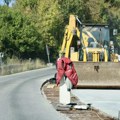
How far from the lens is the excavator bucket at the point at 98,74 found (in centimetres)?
2562

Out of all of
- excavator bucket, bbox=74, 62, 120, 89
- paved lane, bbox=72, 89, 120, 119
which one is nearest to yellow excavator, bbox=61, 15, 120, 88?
excavator bucket, bbox=74, 62, 120, 89

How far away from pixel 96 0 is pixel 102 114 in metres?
68.8

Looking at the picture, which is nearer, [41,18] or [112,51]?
[112,51]

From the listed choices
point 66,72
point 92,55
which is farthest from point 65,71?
point 92,55

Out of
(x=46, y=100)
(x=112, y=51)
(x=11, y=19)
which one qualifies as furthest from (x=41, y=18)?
(x=46, y=100)

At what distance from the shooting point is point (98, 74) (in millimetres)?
25703

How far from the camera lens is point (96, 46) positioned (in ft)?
99.3

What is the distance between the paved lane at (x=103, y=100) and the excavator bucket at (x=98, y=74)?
1.49ft

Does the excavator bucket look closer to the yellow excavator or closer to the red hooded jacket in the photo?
the yellow excavator

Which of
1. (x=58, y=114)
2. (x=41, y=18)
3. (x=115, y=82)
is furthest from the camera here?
(x=41, y=18)

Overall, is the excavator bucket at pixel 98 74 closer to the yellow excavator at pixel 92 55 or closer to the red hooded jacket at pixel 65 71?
the yellow excavator at pixel 92 55

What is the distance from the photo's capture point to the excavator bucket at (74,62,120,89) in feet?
84.1

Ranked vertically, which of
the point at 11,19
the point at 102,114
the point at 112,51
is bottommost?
the point at 102,114

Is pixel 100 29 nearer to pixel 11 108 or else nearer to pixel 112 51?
pixel 112 51
